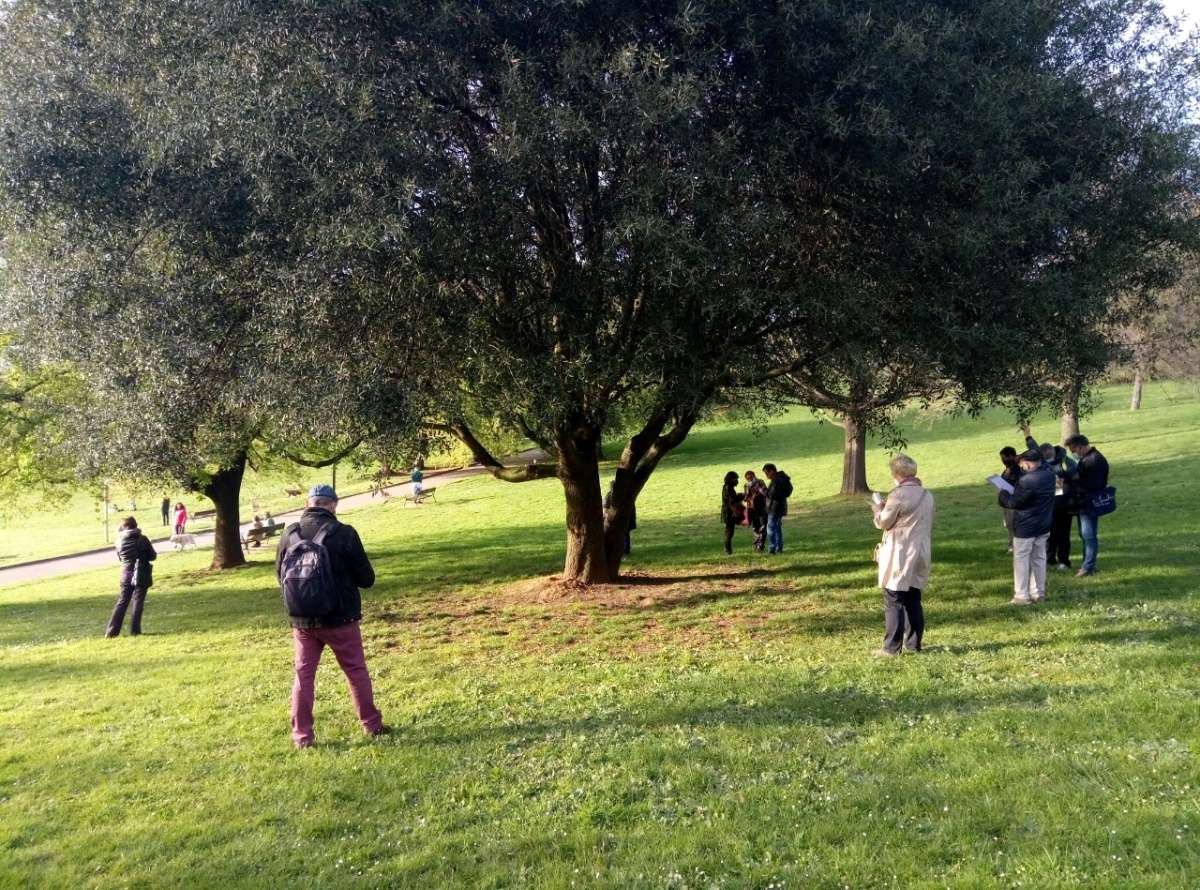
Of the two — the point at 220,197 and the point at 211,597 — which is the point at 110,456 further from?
the point at 211,597

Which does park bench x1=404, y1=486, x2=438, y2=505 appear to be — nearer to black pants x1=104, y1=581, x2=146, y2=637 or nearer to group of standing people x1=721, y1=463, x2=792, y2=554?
group of standing people x1=721, y1=463, x2=792, y2=554

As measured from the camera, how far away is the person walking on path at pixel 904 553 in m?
7.46

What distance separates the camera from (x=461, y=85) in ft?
28.2

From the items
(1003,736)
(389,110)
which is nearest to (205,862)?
(1003,736)

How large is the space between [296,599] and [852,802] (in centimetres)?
392

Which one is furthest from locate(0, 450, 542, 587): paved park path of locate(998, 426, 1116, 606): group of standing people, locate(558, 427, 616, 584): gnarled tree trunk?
locate(998, 426, 1116, 606): group of standing people

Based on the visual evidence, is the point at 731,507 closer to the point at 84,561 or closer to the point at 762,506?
the point at 762,506

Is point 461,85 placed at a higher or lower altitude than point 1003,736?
higher

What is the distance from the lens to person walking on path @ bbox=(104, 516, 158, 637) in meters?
12.4

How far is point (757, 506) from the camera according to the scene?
52.0ft

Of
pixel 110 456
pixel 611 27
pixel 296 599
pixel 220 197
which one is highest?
pixel 611 27

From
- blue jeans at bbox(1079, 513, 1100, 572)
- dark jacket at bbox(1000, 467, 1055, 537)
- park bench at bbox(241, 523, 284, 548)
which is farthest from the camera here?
park bench at bbox(241, 523, 284, 548)

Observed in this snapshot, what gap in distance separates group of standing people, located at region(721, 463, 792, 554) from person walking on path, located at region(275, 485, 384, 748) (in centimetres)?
1015

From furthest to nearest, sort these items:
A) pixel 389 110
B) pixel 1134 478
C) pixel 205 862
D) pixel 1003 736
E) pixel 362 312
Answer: pixel 1134 478
pixel 362 312
pixel 389 110
pixel 1003 736
pixel 205 862
